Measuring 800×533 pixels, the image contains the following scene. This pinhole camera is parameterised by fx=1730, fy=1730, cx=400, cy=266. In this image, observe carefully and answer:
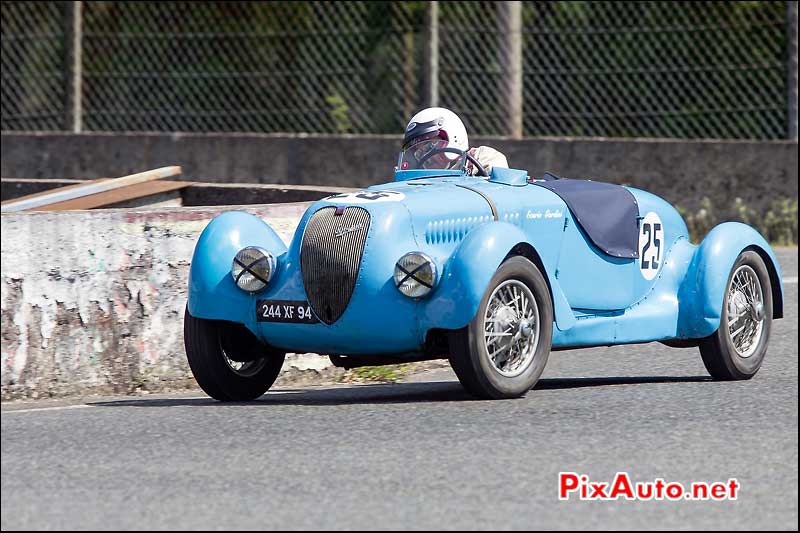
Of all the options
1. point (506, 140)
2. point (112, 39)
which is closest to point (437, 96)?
point (506, 140)

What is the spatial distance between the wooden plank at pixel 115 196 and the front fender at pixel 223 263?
2777 mm

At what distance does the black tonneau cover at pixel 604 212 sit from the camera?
8055 mm

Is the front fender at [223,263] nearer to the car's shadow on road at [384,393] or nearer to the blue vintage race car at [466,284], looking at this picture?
the blue vintage race car at [466,284]

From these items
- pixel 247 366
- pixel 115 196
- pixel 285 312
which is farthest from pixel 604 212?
pixel 115 196

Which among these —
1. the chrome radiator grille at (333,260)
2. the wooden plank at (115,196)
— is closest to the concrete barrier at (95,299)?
the chrome radiator grille at (333,260)

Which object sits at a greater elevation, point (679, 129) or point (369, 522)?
point (679, 129)

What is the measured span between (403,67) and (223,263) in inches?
367

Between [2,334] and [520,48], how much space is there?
9393mm

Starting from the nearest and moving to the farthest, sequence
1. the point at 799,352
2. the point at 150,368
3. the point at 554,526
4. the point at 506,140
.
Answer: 1. the point at 554,526
2. the point at 150,368
3. the point at 799,352
4. the point at 506,140

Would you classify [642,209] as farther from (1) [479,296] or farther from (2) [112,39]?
(2) [112,39]

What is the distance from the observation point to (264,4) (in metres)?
18.5

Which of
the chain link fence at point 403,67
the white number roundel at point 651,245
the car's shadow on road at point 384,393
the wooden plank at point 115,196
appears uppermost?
the chain link fence at point 403,67

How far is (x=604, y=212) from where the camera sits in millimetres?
8188

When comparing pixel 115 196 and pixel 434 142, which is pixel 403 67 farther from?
pixel 434 142
